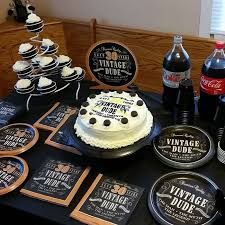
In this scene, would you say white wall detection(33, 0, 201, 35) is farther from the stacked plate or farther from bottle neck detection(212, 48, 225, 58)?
the stacked plate

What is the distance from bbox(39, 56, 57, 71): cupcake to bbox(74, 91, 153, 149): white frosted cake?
1.10ft

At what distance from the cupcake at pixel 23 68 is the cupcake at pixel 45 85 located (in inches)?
3.0

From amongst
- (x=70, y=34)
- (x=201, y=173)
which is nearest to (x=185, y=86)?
(x=201, y=173)

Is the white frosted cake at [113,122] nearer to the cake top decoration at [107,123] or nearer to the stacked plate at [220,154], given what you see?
the cake top decoration at [107,123]

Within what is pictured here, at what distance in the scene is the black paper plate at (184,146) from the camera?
1.01 m

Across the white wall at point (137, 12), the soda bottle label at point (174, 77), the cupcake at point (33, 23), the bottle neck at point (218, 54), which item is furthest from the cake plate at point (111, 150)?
the white wall at point (137, 12)

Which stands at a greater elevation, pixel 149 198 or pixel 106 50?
pixel 106 50

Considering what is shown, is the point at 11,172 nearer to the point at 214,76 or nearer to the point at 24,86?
the point at 24,86

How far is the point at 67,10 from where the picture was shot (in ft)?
6.94

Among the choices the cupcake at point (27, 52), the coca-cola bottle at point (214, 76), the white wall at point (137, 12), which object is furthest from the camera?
the white wall at point (137, 12)

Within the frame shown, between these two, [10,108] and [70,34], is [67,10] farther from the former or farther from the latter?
[10,108]

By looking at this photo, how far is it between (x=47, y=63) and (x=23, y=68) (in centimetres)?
12

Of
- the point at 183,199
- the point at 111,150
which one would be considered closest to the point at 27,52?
the point at 111,150

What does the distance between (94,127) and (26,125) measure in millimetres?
384
